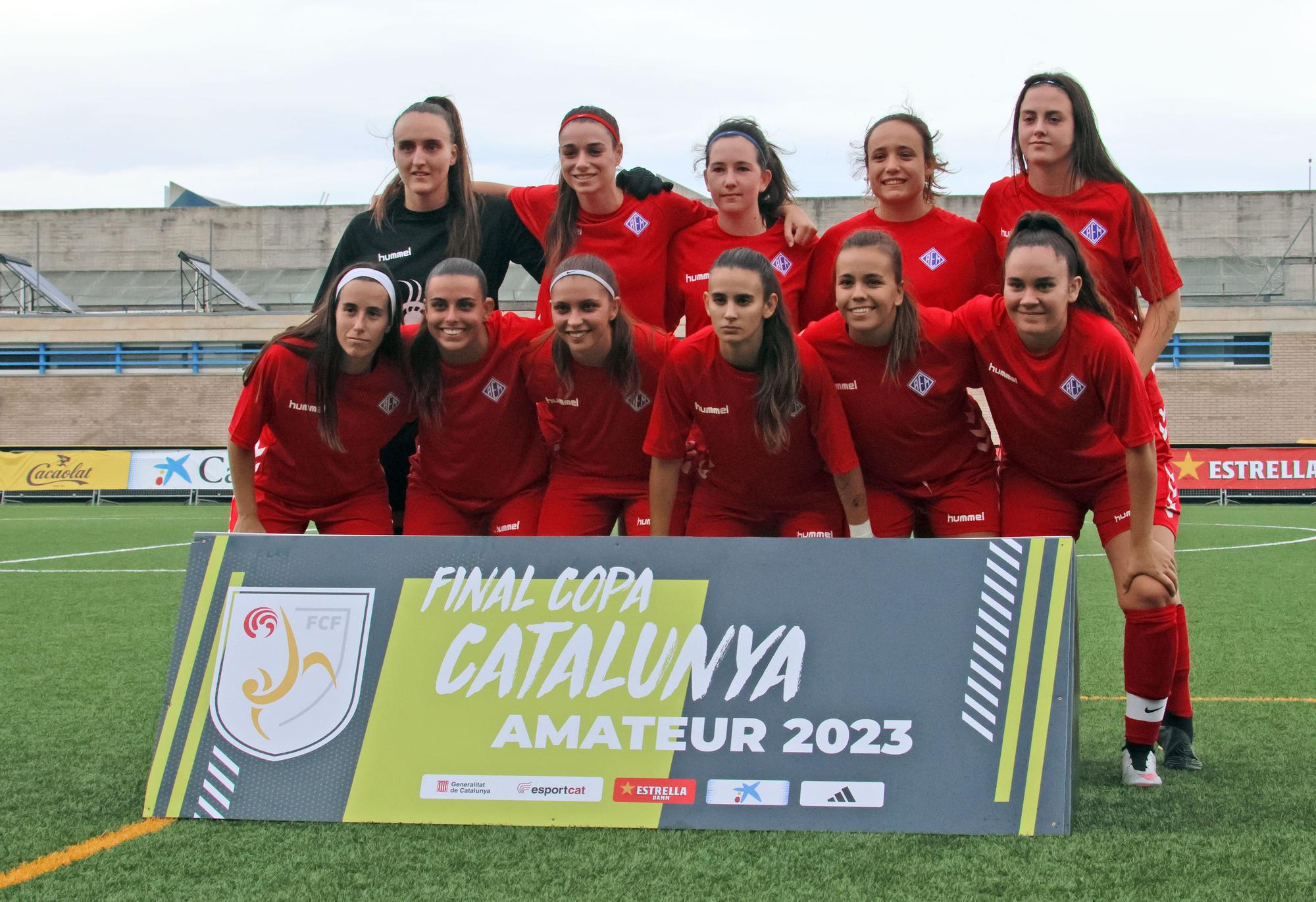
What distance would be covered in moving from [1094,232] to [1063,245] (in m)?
0.57

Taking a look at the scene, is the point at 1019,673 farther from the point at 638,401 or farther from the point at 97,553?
the point at 97,553

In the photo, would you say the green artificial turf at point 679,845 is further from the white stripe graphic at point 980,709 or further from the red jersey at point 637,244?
the red jersey at point 637,244

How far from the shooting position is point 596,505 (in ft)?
13.6

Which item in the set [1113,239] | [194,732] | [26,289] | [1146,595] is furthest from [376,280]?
[26,289]

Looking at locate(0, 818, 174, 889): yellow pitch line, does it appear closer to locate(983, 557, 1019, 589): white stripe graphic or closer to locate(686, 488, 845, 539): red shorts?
locate(686, 488, 845, 539): red shorts

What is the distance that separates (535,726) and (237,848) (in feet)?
2.43

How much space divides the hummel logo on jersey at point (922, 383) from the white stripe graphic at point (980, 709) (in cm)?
117

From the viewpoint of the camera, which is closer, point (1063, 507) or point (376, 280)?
point (1063, 507)

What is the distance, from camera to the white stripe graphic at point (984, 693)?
2848mm

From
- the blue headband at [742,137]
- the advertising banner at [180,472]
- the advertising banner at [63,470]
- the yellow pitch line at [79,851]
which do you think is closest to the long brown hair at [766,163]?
the blue headband at [742,137]

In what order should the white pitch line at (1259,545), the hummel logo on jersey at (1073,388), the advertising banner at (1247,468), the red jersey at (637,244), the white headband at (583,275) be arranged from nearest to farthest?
the hummel logo on jersey at (1073,388) → the white headband at (583,275) → the red jersey at (637,244) → the white pitch line at (1259,545) → the advertising banner at (1247,468)

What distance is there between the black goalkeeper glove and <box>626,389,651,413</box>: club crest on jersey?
35.9 inches

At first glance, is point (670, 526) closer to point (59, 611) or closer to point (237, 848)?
point (237, 848)

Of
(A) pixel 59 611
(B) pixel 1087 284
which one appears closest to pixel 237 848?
(B) pixel 1087 284
